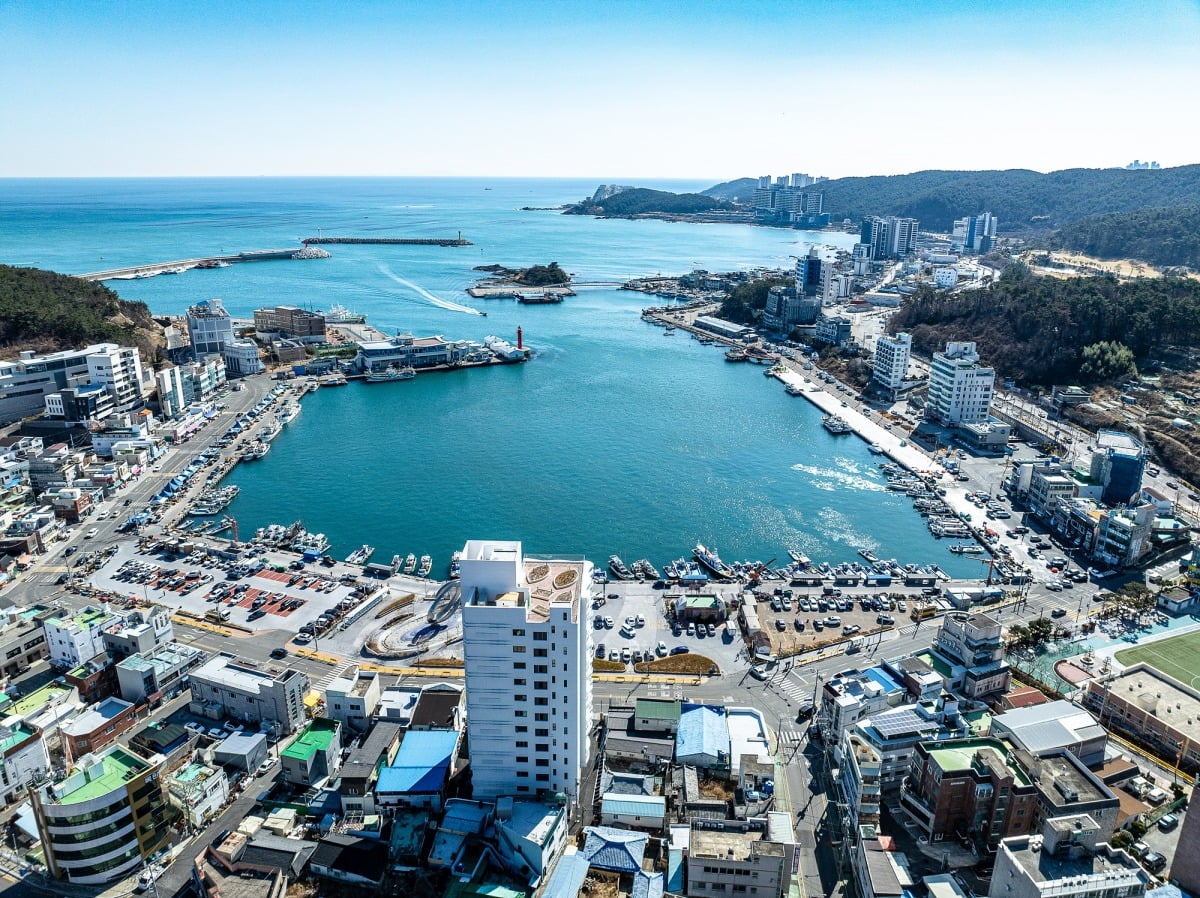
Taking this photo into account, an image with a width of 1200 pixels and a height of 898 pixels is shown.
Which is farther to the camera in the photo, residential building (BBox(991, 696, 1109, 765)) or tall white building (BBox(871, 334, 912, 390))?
tall white building (BBox(871, 334, 912, 390))

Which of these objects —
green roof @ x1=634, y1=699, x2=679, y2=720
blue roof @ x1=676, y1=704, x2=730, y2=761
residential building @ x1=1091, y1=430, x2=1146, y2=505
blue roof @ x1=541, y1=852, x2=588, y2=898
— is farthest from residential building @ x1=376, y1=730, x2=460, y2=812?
residential building @ x1=1091, y1=430, x2=1146, y2=505

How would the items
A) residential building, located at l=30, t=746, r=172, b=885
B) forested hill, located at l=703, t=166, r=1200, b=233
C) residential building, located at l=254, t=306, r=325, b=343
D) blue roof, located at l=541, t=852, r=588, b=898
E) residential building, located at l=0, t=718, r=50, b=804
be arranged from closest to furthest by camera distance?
blue roof, located at l=541, t=852, r=588, b=898 < residential building, located at l=30, t=746, r=172, b=885 < residential building, located at l=0, t=718, r=50, b=804 < residential building, located at l=254, t=306, r=325, b=343 < forested hill, located at l=703, t=166, r=1200, b=233

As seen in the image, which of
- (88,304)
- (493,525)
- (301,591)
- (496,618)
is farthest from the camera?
(88,304)

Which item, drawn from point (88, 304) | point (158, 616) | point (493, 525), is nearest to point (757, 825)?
point (158, 616)

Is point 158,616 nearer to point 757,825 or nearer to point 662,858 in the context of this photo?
point 662,858

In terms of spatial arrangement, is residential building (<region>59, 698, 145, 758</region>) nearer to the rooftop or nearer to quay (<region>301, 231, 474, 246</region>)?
the rooftop

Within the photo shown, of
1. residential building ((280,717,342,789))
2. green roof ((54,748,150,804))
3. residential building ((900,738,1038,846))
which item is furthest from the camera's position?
residential building ((280,717,342,789))

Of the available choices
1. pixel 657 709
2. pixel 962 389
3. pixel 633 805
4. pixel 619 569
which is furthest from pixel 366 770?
pixel 962 389
